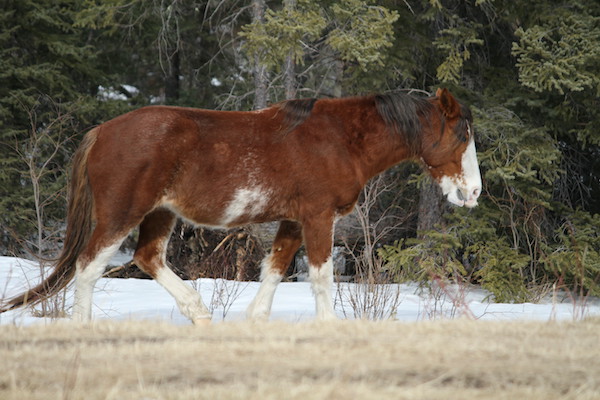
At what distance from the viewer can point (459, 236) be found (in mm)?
11688

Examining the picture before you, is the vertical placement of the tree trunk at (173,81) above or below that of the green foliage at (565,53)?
above

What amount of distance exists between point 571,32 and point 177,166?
6681mm

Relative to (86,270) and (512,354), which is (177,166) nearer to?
(86,270)

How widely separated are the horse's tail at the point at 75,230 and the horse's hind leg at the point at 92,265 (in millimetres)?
362

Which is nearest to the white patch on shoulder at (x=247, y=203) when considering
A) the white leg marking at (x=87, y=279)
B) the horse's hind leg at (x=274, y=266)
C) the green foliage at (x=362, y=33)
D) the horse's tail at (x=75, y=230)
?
the horse's hind leg at (x=274, y=266)

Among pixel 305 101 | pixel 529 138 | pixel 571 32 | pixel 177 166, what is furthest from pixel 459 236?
pixel 177 166

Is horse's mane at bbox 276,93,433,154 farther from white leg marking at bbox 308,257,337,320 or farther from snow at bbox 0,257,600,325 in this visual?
snow at bbox 0,257,600,325

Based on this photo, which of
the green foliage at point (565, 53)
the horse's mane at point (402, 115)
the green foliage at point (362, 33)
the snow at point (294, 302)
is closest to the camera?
the horse's mane at point (402, 115)

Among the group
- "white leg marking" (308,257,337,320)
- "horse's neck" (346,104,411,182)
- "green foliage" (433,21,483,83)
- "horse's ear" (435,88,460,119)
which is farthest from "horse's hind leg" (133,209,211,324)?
"green foliage" (433,21,483,83)

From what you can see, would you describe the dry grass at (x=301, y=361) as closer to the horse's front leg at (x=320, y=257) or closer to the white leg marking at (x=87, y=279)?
the white leg marking at (x=87, y=279)

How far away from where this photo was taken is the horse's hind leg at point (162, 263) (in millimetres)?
6170

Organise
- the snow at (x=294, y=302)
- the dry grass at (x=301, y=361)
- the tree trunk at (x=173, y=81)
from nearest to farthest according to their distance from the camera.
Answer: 1. the dry grass at (x=301, y=361)
2. the snow at (x=294, y=302)
3. the tree trunk at (x=173, y=81)

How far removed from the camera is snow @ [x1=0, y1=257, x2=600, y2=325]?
859 centimetres

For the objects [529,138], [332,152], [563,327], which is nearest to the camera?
[563,327]
